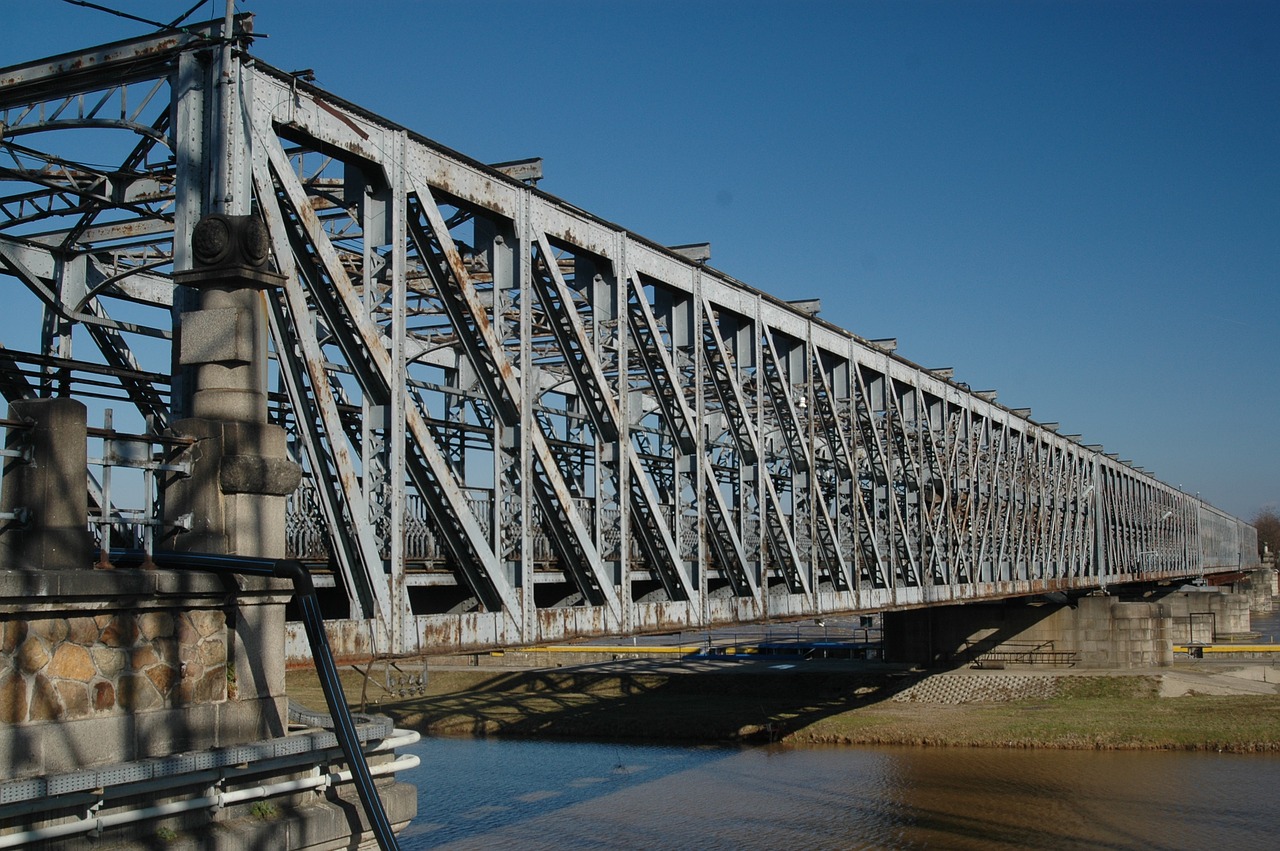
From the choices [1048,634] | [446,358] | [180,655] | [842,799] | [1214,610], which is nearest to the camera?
[180,655]

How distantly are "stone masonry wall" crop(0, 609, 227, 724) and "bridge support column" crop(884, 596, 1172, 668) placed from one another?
161ft

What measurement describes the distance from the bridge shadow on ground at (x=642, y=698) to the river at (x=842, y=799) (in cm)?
415

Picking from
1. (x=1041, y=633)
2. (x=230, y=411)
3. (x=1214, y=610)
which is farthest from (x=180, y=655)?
(x=1214, y=610)

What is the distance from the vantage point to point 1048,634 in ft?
187

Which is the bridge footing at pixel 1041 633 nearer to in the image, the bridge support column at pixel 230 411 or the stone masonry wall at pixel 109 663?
the bridge support column at pixel 230 411

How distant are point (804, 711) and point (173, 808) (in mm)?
44049

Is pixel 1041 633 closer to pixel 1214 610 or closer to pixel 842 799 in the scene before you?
pixel 842 799

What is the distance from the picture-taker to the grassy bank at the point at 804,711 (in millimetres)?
44500

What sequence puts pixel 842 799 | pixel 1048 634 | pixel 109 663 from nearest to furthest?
pixel 109 663 < pixel 842 799 < pixel 1048 634

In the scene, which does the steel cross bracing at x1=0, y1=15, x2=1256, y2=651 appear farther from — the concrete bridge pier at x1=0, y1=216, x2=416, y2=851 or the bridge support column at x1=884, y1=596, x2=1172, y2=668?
the bridge support column at x1=884, y1=596, x2=1172, y2=668

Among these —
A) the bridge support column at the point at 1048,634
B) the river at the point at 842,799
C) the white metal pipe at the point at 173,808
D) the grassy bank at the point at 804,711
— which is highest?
the white metal pipe at the point at 173,808

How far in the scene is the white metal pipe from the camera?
830cm

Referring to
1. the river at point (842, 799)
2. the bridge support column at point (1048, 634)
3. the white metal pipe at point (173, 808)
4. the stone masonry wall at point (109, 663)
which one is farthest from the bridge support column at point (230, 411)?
the bridge support column at point (1048, 634)

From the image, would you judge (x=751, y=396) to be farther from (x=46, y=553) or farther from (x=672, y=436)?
(x=46, y=553)
